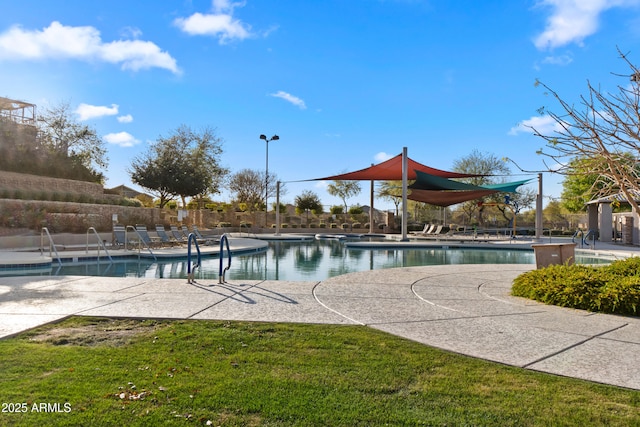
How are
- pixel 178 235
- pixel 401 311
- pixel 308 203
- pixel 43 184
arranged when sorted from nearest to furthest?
pixel 401 311, pixel 178 235, pixel 43 184, pixel 308 203

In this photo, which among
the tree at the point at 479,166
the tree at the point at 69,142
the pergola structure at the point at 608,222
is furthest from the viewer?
the tree at the point at 479,166

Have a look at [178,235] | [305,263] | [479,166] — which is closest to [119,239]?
[178,235]

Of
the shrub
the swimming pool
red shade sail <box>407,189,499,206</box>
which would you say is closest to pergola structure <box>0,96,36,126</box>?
the swimming pool

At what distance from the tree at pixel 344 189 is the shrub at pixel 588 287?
33.9 metres

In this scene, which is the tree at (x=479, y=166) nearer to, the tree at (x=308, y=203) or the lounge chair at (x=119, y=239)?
the tree at (x=308, y=203)

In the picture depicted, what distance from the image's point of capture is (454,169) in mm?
34375

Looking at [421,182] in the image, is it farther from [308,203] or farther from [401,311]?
[308,203]

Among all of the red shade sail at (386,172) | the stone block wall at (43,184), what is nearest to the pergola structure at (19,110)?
the stone block wall at (43,184)

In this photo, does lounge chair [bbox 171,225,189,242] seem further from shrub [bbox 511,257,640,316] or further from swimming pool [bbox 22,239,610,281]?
shrub [bbox 511,257,640,316]

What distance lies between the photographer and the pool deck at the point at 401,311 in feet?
11.5

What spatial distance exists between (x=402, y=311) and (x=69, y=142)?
24.7 meters

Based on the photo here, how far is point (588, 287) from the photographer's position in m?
5.37

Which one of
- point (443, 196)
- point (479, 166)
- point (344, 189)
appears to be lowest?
point (443, 196)

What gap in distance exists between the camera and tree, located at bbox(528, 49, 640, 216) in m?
3.85
